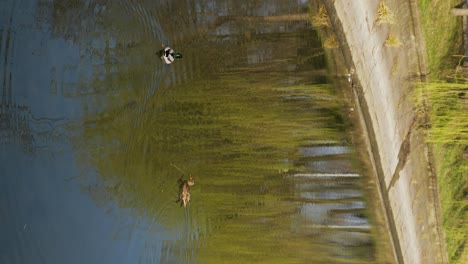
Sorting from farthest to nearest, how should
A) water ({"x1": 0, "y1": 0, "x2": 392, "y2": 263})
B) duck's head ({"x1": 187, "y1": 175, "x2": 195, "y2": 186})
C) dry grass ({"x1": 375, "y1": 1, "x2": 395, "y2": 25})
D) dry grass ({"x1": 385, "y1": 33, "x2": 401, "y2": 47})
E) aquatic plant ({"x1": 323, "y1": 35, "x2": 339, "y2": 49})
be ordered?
1. duck's head ({"x1": 187, "y1": 175, "x2": 195, "y2": 186})
2. water ({"x1": 0, "y1": 0, "x2": 392, "y2": 263})
3. aquatic plant ({"x1": 323, "y1": 35, "x2": 339, "y2": 49})
4. dry grass ({"x1": 385, "y1": 33, "x2": 401, "y2": 47})
5. dry grass ({"x1": 375, "y1": 1, "x2": 395, "y2": 25})

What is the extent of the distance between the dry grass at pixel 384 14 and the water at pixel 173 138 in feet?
2.27

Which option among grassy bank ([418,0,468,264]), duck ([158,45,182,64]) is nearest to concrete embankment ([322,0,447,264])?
grassy bank ([418,0,468,264])

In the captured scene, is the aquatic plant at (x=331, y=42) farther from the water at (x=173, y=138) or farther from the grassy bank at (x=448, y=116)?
the grassy bank at (x=448, y=116)

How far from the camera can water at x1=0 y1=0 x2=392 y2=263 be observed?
457 cm

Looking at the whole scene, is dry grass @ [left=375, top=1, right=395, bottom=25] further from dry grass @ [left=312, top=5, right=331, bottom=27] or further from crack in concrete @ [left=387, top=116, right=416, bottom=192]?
crack in concrete @ [left=387, top=116, right=416, bottom=192]

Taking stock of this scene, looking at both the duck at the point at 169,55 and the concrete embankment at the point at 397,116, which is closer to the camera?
the concrete embankment at the point at 397,116

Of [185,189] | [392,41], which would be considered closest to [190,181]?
[185,189]

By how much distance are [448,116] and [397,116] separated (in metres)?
0.58

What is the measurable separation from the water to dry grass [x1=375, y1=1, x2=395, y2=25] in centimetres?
69

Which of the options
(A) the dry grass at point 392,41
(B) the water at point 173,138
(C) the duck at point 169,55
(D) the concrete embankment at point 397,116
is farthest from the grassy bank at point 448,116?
(C) the duck at point 169,55

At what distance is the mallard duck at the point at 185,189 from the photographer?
15.8ft

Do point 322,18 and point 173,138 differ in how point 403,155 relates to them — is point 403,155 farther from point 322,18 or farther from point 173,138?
point 173,138

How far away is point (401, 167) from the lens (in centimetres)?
451

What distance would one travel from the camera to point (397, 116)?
14.5 ft
